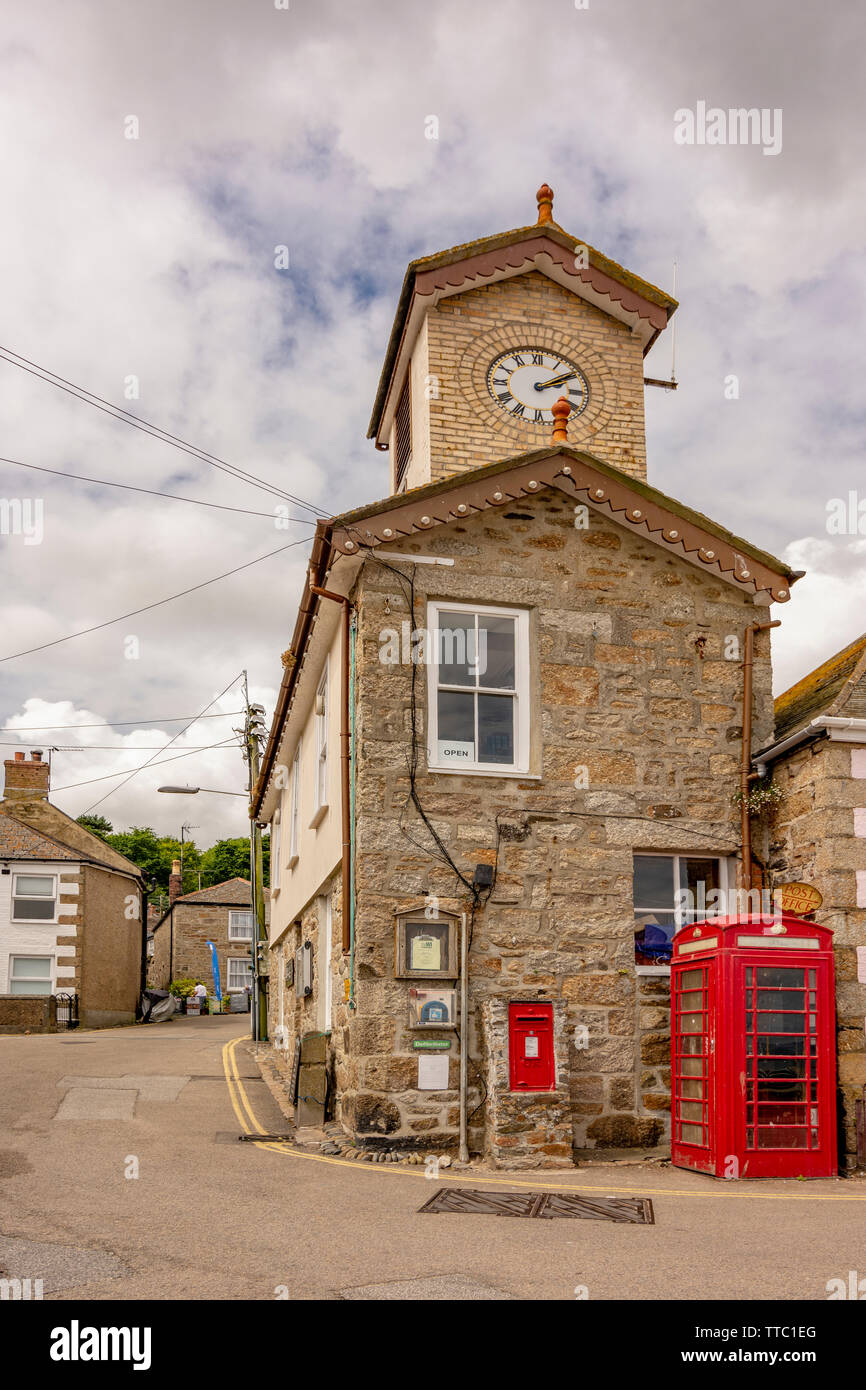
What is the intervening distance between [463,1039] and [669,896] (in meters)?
2.57

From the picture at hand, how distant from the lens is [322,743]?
43.8 ft

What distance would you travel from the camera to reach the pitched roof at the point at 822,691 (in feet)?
34.2

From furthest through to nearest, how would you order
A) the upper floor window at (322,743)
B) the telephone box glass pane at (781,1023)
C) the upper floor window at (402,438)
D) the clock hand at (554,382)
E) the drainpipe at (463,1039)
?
1. the upper floor window at (402,438)
2. the clock hand at (554,382)
3. the upper floor window at (322,743)
4. the drainpipe at (463,1039)
5. the telephone box glass pane at (781,1023)

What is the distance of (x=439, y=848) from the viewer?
10.3m

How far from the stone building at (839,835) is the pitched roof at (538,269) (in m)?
7.13

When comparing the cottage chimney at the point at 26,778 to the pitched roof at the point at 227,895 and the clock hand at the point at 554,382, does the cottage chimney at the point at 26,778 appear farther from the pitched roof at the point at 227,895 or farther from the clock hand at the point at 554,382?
the clock hand at the point at 554,382

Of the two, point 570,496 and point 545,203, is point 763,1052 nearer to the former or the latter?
point 570,496

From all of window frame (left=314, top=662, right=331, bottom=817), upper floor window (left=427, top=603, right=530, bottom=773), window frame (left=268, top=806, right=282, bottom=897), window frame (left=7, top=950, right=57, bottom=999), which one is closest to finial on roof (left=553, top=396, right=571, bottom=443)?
upper floor window (left=427, top=603, right=530, bottom=773)

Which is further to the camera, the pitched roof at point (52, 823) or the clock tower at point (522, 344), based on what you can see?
the pitched roof at point (52, 823)

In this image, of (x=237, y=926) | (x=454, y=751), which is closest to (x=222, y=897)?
(x=237, y=926)

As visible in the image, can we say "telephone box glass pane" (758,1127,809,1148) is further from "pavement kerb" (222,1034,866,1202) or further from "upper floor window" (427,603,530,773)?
"upper floor window" (427,603,530,773)

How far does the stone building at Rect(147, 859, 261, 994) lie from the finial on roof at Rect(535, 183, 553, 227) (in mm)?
40254

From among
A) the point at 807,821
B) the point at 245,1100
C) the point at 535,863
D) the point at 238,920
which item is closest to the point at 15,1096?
the point at 245,1100

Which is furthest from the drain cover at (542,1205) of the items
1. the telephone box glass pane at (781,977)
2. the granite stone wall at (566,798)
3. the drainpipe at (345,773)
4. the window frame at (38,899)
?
the window frame at (38,899)
